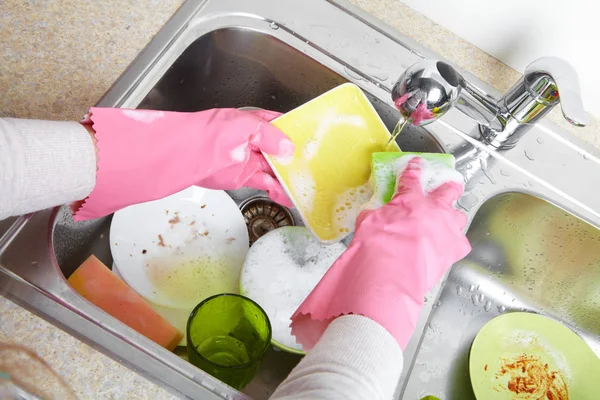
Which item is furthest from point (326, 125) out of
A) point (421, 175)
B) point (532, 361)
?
point (532, 361)

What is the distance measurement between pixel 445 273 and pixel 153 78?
20.5 inches

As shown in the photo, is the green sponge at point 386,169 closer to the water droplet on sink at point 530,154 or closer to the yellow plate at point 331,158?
the yellow plate at point 331,158

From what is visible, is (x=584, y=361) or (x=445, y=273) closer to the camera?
(x=445, y=273)

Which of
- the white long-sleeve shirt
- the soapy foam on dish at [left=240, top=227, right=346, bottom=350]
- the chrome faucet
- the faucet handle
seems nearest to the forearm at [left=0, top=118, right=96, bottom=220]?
the white long-sleeve shirt

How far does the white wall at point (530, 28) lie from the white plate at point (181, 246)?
518 millimetres

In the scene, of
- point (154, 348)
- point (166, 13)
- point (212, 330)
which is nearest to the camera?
point (154, 348)

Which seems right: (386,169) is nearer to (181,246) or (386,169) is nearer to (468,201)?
(468,201)

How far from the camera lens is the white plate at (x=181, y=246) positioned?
0.85 m

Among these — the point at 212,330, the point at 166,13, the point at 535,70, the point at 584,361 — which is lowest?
the point at 212,330

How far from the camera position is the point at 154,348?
0.65m

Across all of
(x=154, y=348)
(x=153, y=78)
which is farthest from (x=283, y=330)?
(x=153, y=78)

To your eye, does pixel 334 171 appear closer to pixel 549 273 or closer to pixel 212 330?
pixel 212 330

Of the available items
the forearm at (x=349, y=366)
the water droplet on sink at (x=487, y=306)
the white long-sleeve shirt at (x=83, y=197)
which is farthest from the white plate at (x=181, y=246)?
the water droplet on sink at (x=487, y=306)

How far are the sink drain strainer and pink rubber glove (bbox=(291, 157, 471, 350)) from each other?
0.25 metres
